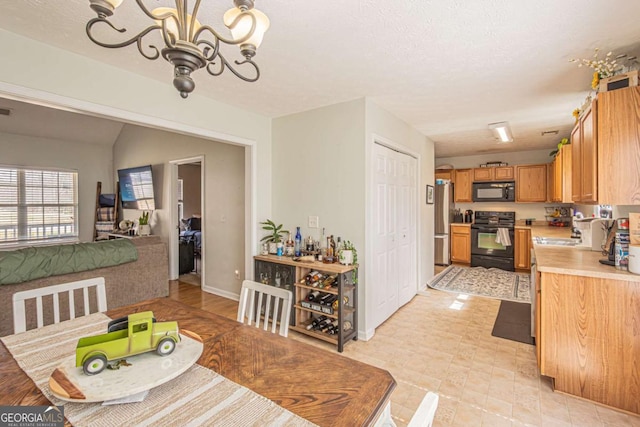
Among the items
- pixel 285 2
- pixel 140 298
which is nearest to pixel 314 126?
pixel 285 2

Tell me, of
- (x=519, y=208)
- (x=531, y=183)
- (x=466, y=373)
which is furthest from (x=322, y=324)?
(x=519, y=208)

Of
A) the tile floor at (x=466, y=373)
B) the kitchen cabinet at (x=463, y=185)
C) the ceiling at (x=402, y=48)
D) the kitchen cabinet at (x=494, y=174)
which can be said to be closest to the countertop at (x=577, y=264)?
the tile floor at (x=466, y=373)

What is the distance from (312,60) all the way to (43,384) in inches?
89.6

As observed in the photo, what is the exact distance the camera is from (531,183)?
5.76 m

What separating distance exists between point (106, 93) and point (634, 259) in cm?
390

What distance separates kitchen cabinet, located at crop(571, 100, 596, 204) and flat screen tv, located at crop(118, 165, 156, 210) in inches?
231

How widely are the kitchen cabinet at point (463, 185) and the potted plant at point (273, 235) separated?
4.59m

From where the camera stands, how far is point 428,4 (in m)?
1.59

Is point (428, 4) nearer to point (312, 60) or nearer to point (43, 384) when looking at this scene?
point (312, 60)

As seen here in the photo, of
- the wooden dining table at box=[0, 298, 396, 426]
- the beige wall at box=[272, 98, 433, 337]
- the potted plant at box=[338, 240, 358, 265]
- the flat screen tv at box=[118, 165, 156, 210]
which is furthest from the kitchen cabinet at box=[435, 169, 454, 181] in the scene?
the wooden dining table at box=[0, 298, 396, 426]

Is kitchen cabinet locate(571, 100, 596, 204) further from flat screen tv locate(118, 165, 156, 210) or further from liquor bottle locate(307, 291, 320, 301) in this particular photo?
flat screen tv locate(118, 165, 156, 210)

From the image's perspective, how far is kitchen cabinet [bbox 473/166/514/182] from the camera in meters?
5.96

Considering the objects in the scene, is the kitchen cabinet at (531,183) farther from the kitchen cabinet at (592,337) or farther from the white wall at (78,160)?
the white wall at (78,160)

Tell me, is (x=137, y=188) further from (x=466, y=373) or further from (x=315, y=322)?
(x=466, y=373)
